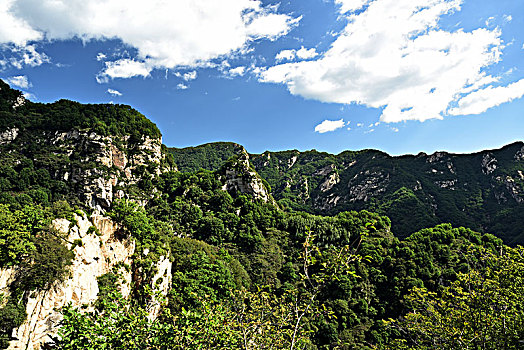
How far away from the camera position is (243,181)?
306 ft

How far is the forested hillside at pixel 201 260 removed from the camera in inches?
420

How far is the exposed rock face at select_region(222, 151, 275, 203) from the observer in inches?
3627

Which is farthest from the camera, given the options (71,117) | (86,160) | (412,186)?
(412,186)

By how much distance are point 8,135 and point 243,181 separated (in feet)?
214

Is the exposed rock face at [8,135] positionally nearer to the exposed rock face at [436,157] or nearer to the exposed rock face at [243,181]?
the exposed rock face at [243,181]

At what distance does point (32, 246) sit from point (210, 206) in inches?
2466

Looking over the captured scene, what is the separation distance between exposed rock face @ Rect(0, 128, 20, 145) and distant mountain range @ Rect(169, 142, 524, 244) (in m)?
98.0

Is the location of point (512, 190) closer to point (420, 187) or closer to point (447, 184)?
point (447, 184)

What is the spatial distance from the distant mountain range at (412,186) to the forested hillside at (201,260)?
6.26 feet

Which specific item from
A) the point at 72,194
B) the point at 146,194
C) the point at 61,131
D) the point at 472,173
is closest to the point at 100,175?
the point at 72,194

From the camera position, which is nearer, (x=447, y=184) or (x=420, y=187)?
(x=420, y=187)

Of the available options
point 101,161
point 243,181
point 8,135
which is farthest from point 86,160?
point 243,181

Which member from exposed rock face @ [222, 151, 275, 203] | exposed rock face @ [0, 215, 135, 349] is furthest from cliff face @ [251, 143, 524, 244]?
exposed rock face @ [0, 215, 135, 349]

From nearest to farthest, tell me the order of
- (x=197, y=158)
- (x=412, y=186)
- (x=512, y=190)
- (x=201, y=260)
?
1. (x=201, y=260)
2. (x=512, y=190)
3. (x=412, y=186)
4. (x=197, y=158)
